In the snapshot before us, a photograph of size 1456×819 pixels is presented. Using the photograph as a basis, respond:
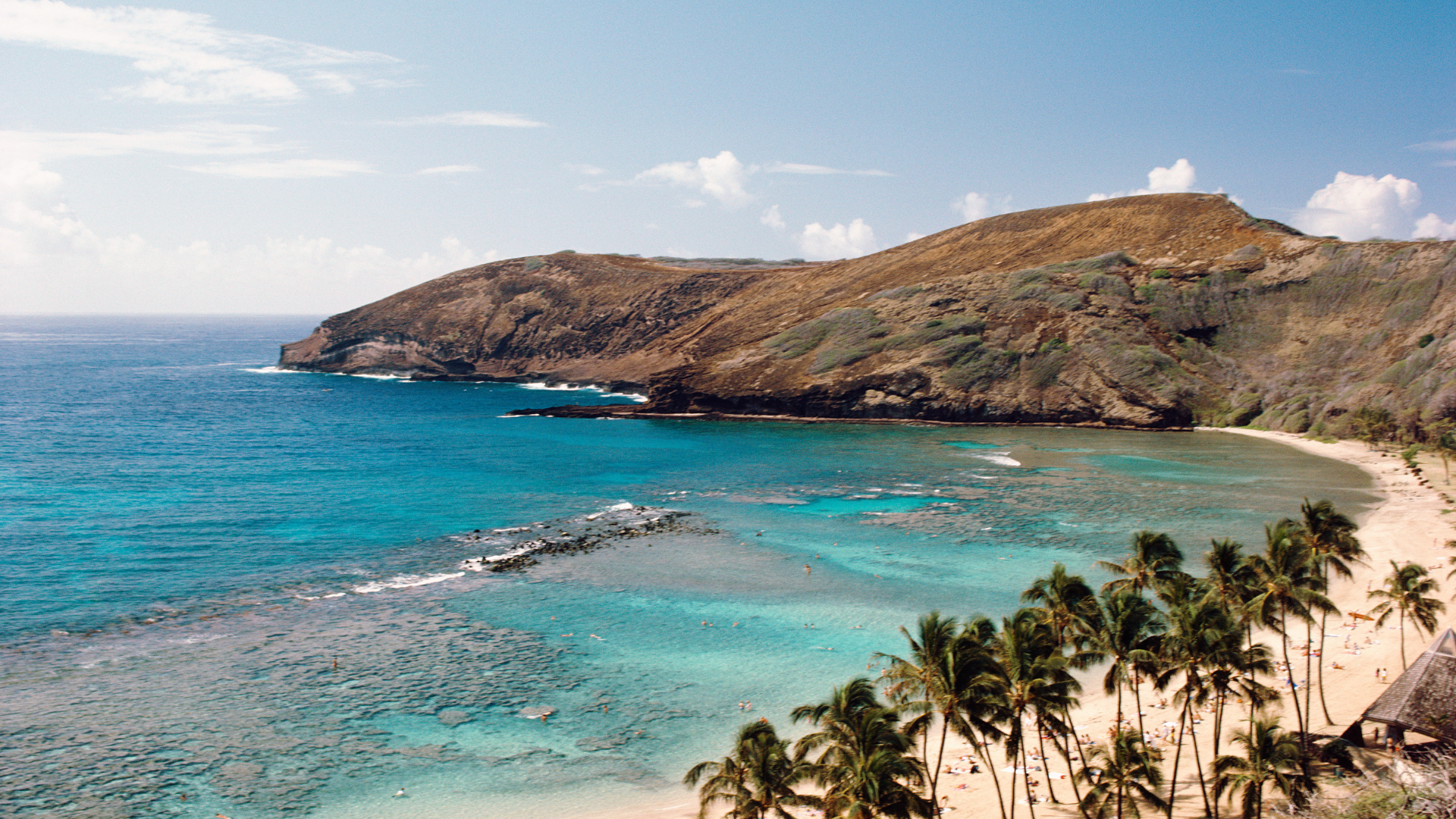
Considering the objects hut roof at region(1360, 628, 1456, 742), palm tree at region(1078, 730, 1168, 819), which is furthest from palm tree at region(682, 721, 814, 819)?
hut roof at region(1360, 628, 1456, 742)

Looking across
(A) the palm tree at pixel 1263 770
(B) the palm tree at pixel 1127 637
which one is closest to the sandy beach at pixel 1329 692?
(A) the palm tree at pixel 1263 770

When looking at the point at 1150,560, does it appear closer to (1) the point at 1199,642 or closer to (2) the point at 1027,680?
(1) the point at 1199,642

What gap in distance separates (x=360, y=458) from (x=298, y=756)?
236 ft

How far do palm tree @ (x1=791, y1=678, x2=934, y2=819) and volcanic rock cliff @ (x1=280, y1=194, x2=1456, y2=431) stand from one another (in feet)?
356

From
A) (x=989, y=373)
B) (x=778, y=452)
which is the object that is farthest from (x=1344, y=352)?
(x=778, y=452)

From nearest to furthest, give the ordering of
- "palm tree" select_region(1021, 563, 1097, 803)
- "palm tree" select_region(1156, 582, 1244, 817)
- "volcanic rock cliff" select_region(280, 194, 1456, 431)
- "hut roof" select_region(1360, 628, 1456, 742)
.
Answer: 1. "palm tree" select_region(1156, 582, 1244, 817)
2. "hut roof" select_region(1360, 628, 1456, 742)
3. "palm tree" select_region(1021, 563, 1097, 803)
4. "volcanic rock cliff" select_region(280, 194, 1456, 431)

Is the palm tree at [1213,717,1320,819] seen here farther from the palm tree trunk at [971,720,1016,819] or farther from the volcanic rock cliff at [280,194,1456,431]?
the volcanic rock cliff at [280,194,1456,431]

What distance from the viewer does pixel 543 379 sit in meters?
197

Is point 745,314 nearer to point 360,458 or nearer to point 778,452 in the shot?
→ point 778,452

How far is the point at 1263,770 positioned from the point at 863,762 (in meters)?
13.8

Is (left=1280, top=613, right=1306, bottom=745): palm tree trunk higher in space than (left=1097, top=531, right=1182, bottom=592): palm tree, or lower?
lower

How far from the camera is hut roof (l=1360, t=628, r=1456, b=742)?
29781 millimetres

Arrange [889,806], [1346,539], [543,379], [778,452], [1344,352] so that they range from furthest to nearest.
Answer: [543,379] < [1344,352] < [778,452] < [1346,539] < [889,806]

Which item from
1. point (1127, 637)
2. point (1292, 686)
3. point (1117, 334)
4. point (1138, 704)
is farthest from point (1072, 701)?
point (1117, 334)
